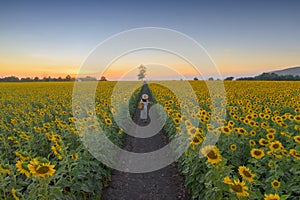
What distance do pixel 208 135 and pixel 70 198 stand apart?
2.86 m

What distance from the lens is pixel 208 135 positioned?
5.25 meters

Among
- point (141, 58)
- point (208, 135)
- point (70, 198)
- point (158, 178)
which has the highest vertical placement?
point (141, 58)

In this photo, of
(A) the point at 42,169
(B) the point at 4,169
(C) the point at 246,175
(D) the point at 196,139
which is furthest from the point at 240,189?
(B) the point at 4,169

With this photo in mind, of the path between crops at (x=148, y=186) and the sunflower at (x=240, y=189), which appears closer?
the sunflower at (x=240, y=189)

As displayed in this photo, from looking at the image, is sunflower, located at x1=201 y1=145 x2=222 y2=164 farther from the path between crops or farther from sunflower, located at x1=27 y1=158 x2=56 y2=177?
the path between crops

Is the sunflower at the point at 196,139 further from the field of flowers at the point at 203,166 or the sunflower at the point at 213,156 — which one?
the sunflower at the point at 213,156

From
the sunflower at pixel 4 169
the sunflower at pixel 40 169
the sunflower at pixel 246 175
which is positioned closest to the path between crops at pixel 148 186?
the sunflower at pixel 246 175

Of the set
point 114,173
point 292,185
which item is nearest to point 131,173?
point 114,173

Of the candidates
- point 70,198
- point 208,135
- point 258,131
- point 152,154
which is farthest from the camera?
point 152,154

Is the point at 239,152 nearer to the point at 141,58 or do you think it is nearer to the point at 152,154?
the point at 152,154

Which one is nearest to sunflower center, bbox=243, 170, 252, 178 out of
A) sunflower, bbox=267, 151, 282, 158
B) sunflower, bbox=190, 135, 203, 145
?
sunflower, bbox=267, 151, 282, 158

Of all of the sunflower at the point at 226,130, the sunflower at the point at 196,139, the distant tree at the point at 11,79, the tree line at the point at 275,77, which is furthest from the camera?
the distant tree at the point at 11,79

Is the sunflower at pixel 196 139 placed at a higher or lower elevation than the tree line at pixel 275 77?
lower

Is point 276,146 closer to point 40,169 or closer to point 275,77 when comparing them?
point 40,169
